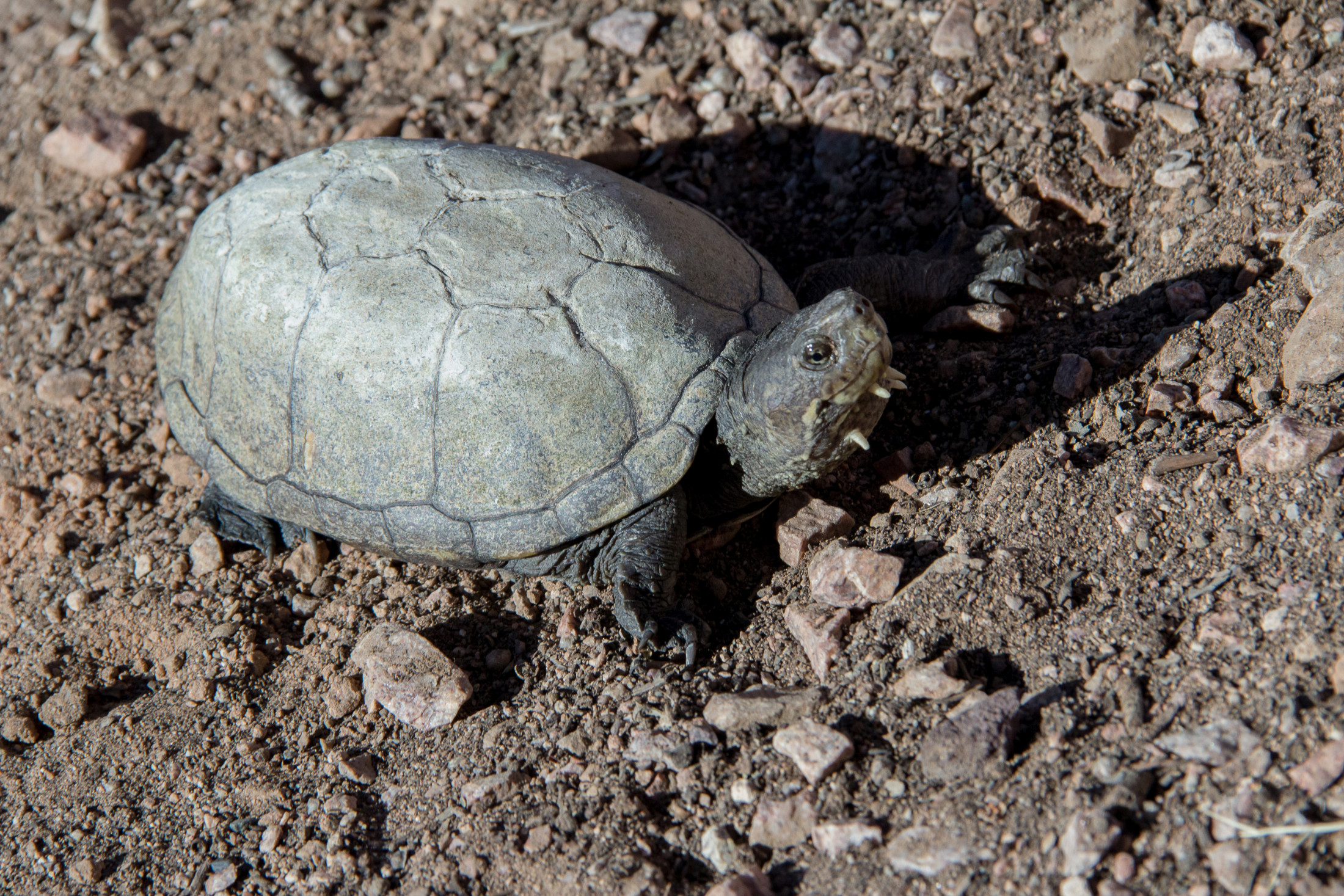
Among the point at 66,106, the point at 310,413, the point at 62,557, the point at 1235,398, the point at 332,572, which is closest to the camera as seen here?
the point at 1235,398

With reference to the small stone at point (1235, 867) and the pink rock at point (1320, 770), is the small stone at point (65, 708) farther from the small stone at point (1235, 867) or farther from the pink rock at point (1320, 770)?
the pink rock at point (1320, 770)

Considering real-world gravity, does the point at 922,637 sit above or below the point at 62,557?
above

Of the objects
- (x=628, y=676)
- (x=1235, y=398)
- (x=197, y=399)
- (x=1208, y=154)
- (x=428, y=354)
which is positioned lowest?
(x=197, y=399)

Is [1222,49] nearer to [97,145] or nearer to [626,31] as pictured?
[626,31]

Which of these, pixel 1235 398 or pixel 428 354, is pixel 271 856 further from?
pixel 1235 398

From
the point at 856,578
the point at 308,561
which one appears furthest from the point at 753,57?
the point at 308,561

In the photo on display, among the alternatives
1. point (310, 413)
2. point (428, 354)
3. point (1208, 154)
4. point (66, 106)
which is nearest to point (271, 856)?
point (310, 413)

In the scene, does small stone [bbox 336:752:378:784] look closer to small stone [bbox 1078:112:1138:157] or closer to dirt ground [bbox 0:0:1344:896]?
dirt ground [bbox 0:0:1344:896]

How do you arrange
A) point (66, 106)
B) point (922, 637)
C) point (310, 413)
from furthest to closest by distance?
point (66, 106) → point (310, 413) → point (922, 637)
